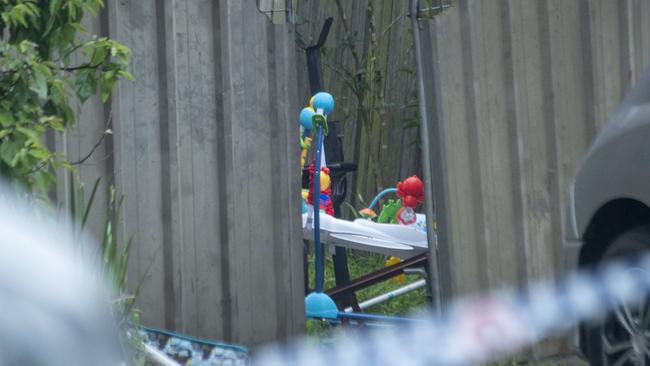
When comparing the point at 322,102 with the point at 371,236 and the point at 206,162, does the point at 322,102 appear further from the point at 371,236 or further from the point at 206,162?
the point at 206,162

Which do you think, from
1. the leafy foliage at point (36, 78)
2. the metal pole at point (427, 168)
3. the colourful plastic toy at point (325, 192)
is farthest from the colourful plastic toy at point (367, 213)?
the leafy foliage at point (36, 78)

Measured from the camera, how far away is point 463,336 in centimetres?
634

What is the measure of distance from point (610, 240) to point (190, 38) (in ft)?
7.01

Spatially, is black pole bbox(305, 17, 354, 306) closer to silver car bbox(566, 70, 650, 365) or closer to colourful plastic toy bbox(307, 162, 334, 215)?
colourful plastic toy bbox(307, 162, 334, 215)

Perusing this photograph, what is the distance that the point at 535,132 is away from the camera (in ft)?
21.2

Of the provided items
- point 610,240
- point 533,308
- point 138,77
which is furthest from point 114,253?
point 533,308

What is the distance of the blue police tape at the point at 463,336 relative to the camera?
6.09 metres

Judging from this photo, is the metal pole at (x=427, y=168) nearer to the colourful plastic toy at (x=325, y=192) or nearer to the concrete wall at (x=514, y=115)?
the concrete wall at (x=514, y=115)

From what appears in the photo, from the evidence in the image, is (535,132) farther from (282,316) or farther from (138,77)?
(138,77)

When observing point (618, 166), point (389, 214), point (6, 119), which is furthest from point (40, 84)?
point (389, 214)

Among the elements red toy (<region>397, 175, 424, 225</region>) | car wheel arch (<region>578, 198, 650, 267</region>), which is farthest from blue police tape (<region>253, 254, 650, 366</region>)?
red toy (<region>397, 175, 424, 225</region>)

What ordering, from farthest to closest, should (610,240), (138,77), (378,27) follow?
1. (378,27)
2. (138,77)
3. (610,240)

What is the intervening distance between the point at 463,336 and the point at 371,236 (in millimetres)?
1445

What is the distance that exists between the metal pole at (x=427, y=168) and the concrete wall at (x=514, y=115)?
39mm
